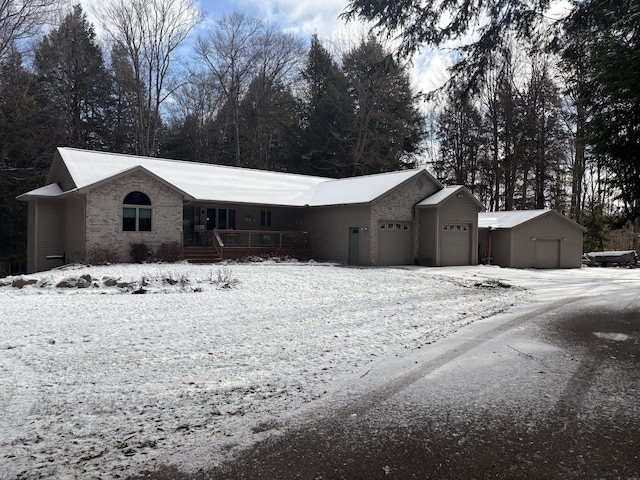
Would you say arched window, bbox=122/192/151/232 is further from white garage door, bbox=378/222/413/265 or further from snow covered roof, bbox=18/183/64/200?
white garage door, bbox=378/222/413/265

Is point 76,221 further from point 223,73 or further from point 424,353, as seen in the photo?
point 223,73

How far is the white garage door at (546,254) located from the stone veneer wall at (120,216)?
64.2 feet

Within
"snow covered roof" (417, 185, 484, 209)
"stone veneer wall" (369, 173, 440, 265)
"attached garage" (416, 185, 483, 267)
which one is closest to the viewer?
"stone veneer wall" (369, 173, 440, 265)

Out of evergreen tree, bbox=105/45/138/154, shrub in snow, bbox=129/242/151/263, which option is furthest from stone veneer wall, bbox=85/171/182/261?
evergreen tree, bbox=105/45/138/154

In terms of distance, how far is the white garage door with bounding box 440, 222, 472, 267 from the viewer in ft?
79.7

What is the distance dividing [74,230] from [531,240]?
2327 cm

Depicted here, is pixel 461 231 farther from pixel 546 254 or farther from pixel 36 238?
pixel 36 238

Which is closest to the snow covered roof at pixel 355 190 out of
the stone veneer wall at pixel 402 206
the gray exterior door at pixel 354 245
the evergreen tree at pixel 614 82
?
the stone veneer wall at pixel 402 206

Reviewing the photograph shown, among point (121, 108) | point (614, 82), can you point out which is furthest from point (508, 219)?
point (121, 108)

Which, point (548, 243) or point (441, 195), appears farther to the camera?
point (548, 243)

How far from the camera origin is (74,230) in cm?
2006

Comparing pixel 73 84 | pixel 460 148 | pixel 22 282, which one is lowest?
pixel 22 282

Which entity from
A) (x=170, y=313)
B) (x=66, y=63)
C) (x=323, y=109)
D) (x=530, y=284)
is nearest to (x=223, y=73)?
(x=323, y=109)

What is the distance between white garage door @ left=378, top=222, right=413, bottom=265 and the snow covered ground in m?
9.92
